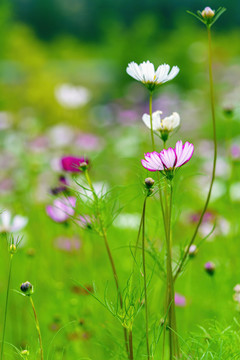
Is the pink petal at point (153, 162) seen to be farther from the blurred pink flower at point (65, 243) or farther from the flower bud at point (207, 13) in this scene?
the blurred pink flower at point (65, 243)

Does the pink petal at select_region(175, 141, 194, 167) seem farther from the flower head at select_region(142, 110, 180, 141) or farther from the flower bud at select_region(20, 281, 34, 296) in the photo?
the flower bud at select_region(20, 281, 34, 296)

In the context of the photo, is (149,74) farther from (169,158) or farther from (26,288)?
(26,288)

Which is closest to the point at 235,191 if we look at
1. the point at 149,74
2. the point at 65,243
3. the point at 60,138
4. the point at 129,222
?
the point at 129,222

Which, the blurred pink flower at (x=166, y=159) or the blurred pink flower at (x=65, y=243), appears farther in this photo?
the blurred pink flower at (x=65, y=243)

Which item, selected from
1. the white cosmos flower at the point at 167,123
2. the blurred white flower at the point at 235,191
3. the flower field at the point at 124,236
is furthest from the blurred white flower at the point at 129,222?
the white cosmos flower at the point at 167,123

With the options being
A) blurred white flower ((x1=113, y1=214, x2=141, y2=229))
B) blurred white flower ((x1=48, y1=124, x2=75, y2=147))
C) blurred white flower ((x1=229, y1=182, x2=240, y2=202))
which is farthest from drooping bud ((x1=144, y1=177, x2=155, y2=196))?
blurred white flower ((x1=48, y1=124, x2=75, y2=147))

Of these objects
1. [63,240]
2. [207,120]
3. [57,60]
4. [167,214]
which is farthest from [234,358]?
[57,60]

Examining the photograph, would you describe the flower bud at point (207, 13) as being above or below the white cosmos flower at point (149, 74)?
above
